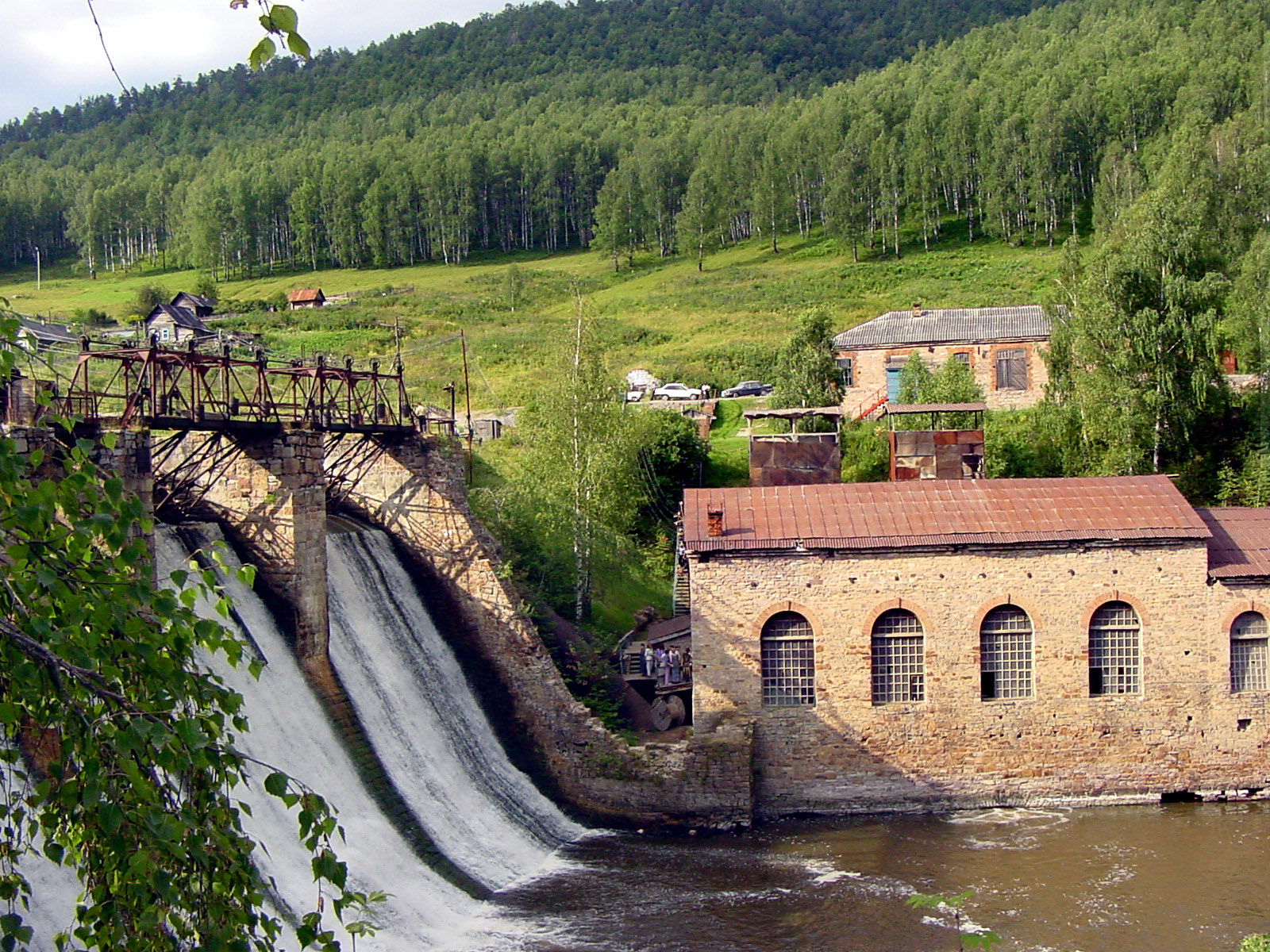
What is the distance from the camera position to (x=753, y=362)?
201ft

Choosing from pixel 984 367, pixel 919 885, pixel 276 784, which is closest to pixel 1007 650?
pixel 919 885

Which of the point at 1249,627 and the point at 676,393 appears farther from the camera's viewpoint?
the point at 676,393

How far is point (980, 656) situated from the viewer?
80.3 feet

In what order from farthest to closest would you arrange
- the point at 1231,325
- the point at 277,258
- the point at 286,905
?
the point at 277,258 < the point at 1231,325 < the point at 286,905

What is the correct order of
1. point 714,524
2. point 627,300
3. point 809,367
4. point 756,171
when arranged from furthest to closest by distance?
point 756,171
point 627,300
point 809,367
point 714,524

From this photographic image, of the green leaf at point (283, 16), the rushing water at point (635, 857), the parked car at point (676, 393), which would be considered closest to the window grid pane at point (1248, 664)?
the rushing water at point (635, 857)

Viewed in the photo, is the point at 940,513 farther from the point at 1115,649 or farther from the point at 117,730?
the point at 117,730

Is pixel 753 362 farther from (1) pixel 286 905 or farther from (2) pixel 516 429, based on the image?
(1) pixel 286 905

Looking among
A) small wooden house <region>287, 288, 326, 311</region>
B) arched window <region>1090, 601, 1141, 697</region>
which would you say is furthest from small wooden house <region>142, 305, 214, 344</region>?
arched window <region>1090, 601, 1141, 697</region>

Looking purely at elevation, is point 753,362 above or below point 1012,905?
above

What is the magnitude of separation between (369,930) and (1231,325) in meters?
48.1

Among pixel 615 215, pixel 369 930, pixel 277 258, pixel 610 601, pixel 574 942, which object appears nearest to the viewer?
pixel 369 930

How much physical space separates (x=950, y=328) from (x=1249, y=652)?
25.0 m

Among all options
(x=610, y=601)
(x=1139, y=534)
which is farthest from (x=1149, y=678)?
(x=610, y=601)
